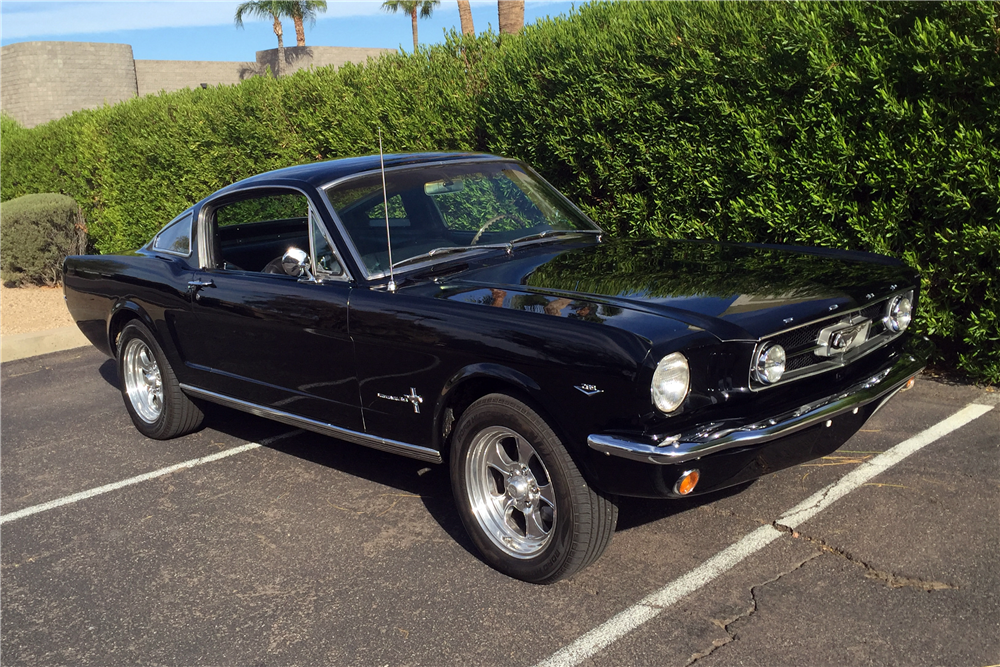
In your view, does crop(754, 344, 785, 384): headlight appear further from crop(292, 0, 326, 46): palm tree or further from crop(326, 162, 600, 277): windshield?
crop(292, 0, 326, 46): palm tree

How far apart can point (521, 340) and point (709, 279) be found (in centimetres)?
101

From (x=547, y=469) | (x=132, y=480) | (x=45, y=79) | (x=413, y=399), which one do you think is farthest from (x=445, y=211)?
(x=45, y=79)

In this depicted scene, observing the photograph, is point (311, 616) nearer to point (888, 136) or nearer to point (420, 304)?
point (420, 304)

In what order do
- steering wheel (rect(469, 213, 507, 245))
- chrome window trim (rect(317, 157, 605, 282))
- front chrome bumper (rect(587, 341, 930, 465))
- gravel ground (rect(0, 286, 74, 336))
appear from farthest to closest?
gravel ground (rect(0, 286, 74, 336)) < steering wheel (rect(469, 213, 507, 245)) < chrome window trim (rect(317, 157, 605, 282)) < front chrome bumper (rect(587, 341, 930, 465))

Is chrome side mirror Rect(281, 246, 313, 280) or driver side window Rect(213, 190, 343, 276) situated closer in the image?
chrome side mirror Rect(281, 246, 313, 280)

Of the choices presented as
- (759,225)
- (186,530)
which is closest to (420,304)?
(186,530)

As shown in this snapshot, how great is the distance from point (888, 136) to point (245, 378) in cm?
427

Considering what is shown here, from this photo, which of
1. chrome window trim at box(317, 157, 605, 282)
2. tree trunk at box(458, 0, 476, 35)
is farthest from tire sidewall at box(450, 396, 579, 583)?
tree trunk at box(458, 0, 476, 35)

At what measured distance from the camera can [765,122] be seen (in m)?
6.13

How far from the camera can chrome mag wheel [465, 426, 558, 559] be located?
3.63m

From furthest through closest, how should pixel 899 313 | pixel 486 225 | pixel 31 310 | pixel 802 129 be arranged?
pixel 31 310, pixel 802 129, pixel 486 225, pixel 899 313

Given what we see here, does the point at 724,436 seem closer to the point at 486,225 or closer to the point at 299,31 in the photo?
the point at 486,225

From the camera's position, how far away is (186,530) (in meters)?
4.43

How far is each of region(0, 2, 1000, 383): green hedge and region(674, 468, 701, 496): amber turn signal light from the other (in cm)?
330
